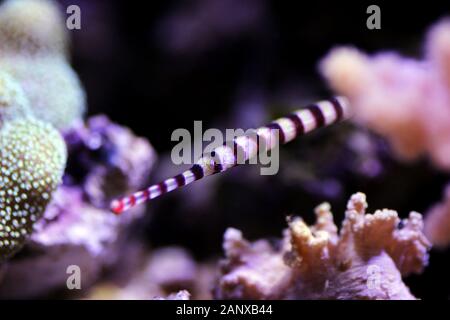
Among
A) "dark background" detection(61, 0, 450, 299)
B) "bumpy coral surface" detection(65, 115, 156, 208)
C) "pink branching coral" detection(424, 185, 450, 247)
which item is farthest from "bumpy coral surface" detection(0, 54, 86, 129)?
"pink branching coral" detection(424, 185, 450, 247)

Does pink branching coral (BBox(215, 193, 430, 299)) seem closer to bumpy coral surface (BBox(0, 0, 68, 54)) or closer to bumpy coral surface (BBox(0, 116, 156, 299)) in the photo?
bumpy coral surface (BBox(0, 116, 156, 299))

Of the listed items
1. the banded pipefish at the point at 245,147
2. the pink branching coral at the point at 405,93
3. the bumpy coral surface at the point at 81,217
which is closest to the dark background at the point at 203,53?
the pink branching coral at the point at 405,93

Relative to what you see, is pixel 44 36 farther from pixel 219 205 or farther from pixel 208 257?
pixel 208 257

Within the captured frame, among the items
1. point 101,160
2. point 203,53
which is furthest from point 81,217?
point 203,53

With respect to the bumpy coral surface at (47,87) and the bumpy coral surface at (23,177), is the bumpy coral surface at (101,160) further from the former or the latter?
the bumpy coral surface at (23,177)

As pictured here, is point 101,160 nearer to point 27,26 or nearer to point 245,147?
point 27,26

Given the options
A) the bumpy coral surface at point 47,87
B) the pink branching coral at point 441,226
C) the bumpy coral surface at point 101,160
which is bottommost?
the pink branching coral at point 441,226
